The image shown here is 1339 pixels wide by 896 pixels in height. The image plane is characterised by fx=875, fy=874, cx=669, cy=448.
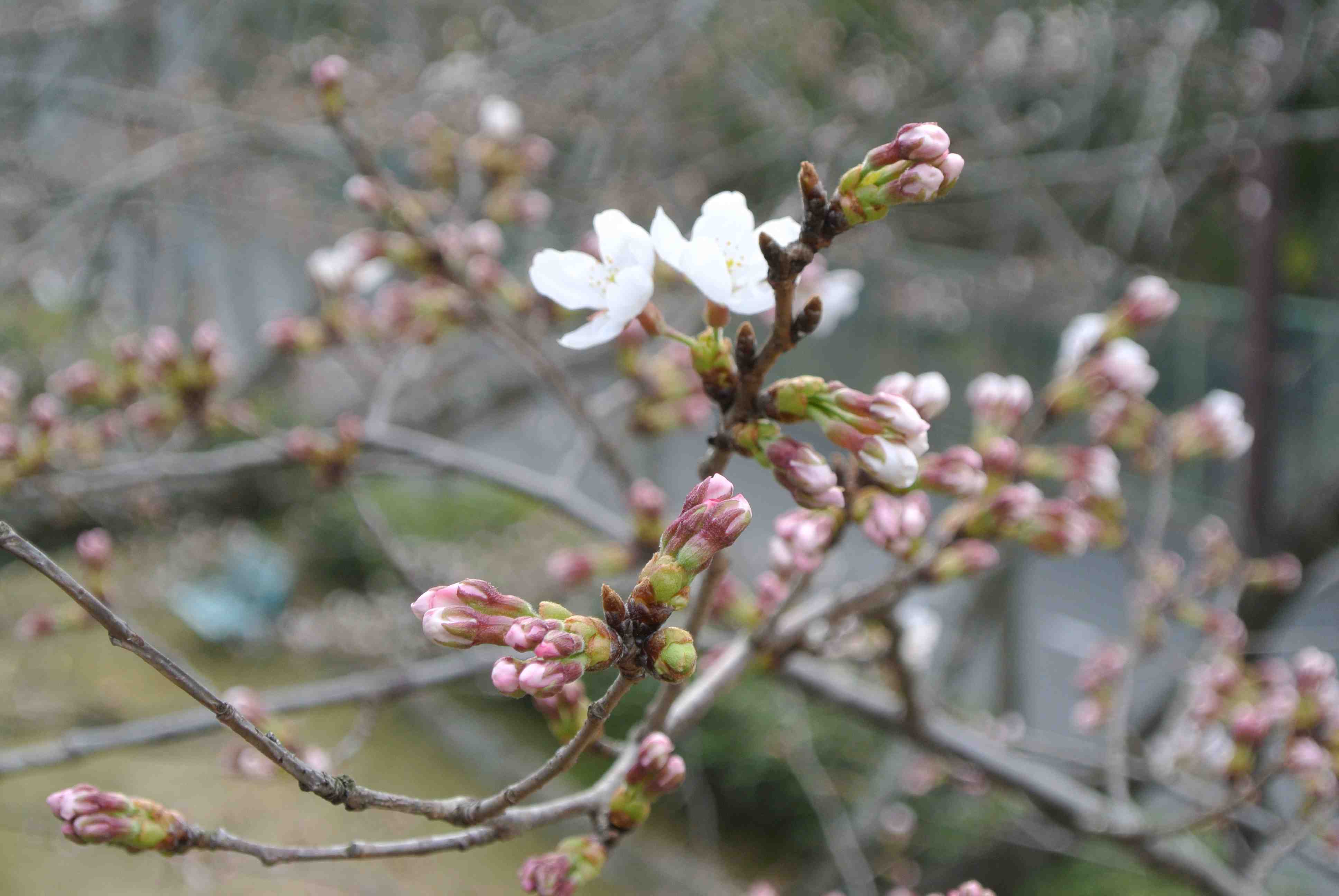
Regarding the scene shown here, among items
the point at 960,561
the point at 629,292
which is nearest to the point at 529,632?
the point at 629,292

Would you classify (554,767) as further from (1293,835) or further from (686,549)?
(1293,835)

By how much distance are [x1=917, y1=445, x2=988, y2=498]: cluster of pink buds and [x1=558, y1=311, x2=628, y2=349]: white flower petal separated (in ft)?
1.35

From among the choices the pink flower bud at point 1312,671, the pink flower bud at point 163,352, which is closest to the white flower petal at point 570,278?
the pink flower bud at point 163,352

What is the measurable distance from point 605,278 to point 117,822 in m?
0.64

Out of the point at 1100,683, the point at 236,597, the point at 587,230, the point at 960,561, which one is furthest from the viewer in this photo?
the point at 236,597

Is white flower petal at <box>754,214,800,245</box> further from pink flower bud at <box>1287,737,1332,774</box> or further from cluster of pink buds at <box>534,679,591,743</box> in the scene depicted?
pink flower bud at <box>1287,737,1332,774</box>

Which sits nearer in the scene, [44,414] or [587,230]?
[44,414]

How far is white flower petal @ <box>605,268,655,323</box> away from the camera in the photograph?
72 cm

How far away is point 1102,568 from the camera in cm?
782

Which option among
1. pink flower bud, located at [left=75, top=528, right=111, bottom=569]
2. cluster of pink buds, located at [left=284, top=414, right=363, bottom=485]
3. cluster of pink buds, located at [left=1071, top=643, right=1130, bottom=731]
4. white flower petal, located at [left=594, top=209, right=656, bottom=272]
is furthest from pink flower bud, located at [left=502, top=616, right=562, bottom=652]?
cluster of pink buds, located at [left=1071, top=643, right=1130, bottom=731]

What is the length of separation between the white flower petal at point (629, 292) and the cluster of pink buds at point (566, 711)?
1.16ft

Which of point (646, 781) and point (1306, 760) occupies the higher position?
point (646, 781)

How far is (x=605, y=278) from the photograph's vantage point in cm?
81

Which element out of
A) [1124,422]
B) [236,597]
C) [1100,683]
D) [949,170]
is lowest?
[236,597]
